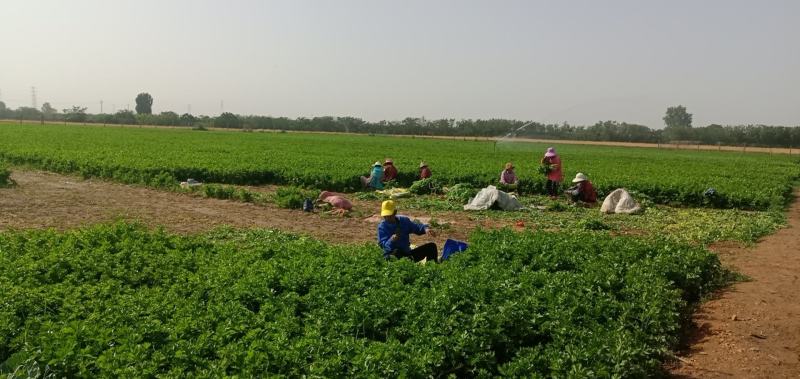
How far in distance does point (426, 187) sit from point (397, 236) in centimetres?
1131

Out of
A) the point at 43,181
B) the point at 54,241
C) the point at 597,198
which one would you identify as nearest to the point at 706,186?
the point at 597,198

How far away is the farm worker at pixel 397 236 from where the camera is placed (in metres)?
9.30

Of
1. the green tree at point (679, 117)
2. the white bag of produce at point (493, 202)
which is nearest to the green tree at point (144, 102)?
the green tree at point (679, 117)

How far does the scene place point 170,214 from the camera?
49.0 feet

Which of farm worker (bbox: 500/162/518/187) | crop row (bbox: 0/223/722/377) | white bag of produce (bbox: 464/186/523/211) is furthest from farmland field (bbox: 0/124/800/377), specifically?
farm worker (bbox: 500/162/518/187)

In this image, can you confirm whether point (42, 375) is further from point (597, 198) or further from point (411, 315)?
point (597, 198)

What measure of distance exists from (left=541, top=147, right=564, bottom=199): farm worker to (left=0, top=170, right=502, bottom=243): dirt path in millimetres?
4727

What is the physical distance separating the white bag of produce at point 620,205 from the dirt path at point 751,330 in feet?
20.1

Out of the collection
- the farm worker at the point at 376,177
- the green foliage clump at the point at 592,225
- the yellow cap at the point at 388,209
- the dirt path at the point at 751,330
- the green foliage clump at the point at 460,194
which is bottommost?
the dirt path at the point at 751,330

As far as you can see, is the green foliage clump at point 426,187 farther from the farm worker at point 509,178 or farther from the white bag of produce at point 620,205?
the white bag of produce at point 620,205

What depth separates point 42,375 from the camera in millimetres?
4883

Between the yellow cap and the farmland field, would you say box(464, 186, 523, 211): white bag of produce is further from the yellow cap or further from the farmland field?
the yellow cap

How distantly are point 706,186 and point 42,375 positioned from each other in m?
20.4

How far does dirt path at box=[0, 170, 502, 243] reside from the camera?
43.4 ft
